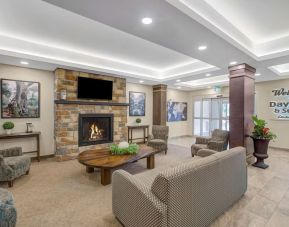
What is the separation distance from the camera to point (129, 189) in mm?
1935

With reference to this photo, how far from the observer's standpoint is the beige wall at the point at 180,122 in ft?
29.0

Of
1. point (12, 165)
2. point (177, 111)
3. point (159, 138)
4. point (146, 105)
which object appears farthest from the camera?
point (177, 111)

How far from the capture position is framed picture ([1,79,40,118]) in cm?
447

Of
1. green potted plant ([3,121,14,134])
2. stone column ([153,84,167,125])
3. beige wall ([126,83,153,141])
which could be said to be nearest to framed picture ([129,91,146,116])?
beige wall ([126,83,153,141])

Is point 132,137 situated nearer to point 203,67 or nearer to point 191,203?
point 203,67

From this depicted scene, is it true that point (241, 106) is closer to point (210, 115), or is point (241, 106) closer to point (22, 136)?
point (210, 115)

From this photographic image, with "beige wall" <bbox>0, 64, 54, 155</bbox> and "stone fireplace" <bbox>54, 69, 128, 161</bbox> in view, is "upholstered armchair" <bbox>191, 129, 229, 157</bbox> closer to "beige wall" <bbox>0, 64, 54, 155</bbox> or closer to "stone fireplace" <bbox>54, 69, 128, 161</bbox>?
"stone fireplace" <bbox>54, 69, 128, 161</bbox>

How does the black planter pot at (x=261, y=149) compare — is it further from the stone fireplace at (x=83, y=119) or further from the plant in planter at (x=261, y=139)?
the stone fireplace at (x=83, y=119)

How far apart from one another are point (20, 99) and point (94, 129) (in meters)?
2.22

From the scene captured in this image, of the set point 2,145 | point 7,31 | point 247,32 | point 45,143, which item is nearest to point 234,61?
point 247,32

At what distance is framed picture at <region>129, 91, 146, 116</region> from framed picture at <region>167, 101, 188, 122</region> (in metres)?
1.69

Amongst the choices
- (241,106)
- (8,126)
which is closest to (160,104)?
(241,106)

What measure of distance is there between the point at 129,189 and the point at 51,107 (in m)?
4.37

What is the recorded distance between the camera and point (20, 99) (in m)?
4.68
